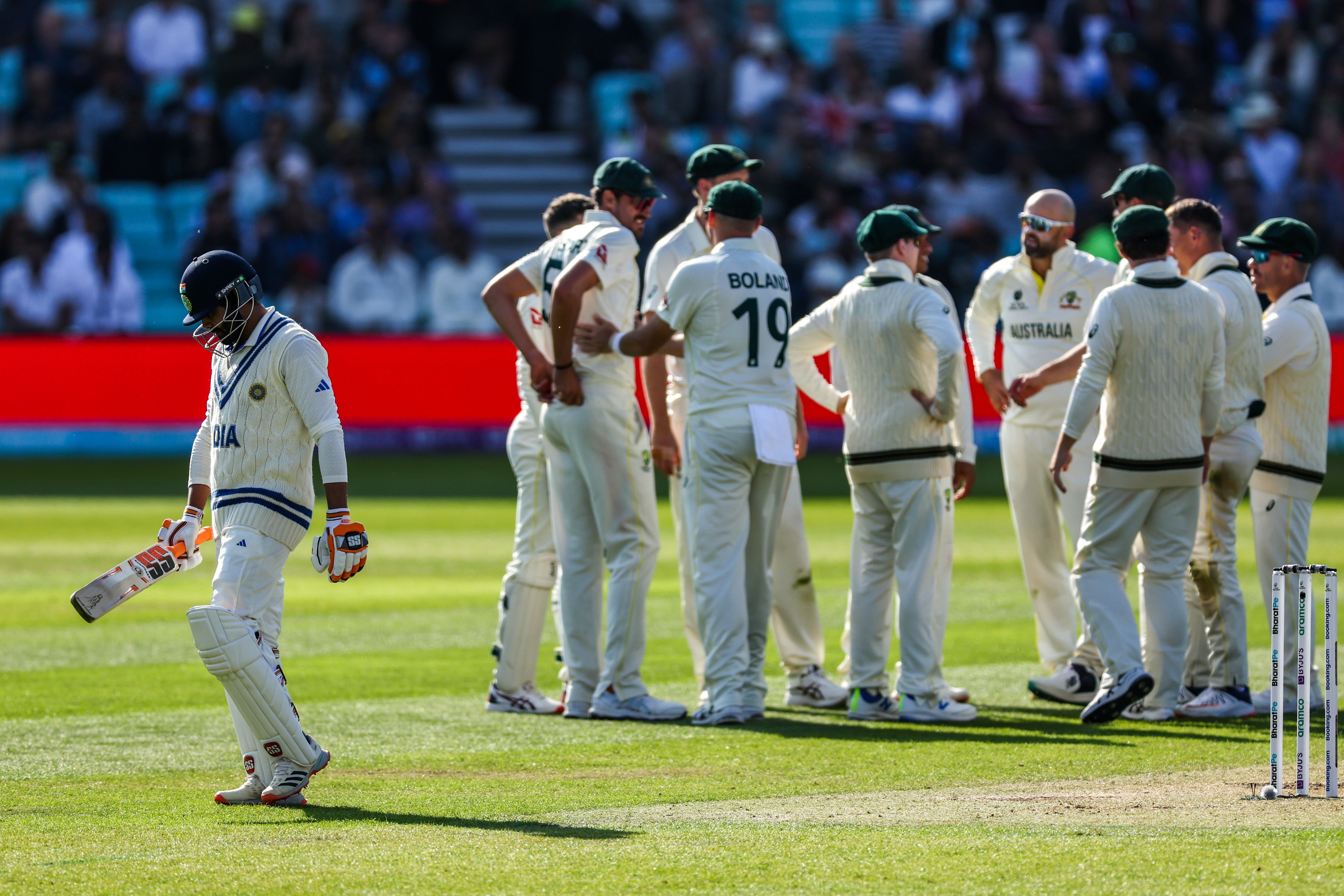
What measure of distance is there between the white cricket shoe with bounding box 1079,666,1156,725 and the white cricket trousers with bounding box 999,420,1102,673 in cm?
122

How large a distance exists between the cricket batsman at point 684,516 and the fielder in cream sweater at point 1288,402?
2094mm

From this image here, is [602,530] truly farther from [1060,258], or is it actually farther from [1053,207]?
[1053,207]

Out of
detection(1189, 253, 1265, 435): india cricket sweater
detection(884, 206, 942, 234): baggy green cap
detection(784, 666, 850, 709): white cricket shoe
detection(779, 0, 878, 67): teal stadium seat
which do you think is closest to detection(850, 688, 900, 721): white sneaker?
detection(784, 666, 850, 709): white cricket shoe

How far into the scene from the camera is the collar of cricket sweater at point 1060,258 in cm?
879

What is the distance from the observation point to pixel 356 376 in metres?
19.8

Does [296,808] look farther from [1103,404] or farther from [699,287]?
[1103,404]

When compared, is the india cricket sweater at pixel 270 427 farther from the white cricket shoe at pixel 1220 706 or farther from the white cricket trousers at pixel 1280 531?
the white cricket trousers at pixel 1280 531

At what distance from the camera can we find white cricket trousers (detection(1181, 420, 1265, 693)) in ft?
26.7

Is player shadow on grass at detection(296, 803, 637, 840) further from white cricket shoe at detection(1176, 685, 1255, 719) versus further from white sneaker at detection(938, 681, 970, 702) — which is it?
white cricket shoe at detection(1176, 685, 1255, 719)

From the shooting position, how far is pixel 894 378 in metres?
8.00

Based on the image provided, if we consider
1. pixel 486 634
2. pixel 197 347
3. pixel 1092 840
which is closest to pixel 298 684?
pixel 486 634

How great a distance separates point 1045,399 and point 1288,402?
115 cm

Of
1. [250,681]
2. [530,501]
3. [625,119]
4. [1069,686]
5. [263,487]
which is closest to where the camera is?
[250,681]

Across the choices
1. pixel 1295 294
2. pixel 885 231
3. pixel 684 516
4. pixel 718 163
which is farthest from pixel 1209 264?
pixel 684 516
